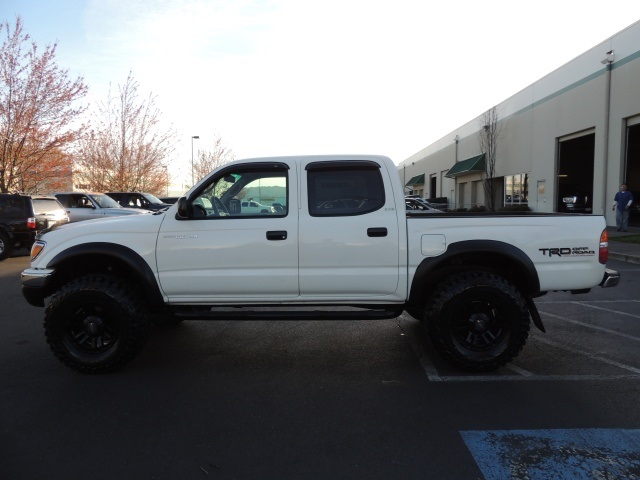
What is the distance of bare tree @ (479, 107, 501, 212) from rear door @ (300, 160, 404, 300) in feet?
95.5

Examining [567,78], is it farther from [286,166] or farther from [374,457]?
[374,457]

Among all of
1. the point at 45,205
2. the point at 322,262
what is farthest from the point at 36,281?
the point at 45,205

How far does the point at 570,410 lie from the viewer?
3.45 m

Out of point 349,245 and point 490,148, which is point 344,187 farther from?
point 490,148

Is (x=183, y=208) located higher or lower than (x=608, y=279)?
higher

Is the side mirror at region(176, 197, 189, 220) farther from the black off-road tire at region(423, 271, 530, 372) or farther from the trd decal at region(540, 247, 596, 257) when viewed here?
the trd decal at region(540, 247, 596, 257)

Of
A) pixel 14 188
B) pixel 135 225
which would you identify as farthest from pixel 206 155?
pixel 135 225

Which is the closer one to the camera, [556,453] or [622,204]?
[556,453]

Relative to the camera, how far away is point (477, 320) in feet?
13.8

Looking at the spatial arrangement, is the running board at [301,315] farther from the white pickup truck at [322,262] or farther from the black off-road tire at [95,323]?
the black off-road tire at [95,323]

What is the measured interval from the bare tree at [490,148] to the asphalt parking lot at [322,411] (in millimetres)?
27696

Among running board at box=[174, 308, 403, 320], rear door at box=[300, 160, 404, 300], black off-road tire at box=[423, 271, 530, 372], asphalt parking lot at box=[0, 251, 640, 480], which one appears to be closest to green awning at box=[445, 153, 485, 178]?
asphalt parking lot at box=[0, 251, 640, 480]

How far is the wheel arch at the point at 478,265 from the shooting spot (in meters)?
4.14

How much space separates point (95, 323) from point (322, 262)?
222 centimetres
